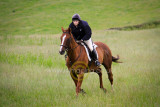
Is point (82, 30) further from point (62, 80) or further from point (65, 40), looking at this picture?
point (62, 80)

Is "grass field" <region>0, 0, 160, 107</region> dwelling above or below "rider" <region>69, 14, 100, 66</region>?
below

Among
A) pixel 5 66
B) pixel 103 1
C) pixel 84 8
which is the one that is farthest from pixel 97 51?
pixel 103 1

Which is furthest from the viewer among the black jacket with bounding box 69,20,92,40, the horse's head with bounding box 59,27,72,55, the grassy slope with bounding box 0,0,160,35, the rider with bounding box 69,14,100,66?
the grassy slope with bounding box 0,0,160,35

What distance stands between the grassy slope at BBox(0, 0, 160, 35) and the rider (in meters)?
31.5

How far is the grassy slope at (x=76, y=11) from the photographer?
39.4 m

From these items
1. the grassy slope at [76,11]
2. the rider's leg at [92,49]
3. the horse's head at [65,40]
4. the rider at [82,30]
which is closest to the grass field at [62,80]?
the rider's leg at [92,49]

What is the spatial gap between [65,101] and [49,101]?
0.51 meters

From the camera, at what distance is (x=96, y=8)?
50.8m

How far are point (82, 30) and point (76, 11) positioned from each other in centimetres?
4042

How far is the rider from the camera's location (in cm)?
623

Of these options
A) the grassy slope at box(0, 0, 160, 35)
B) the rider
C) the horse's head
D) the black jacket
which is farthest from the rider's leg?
the grassy slope at box(0, 0, 160, 35)

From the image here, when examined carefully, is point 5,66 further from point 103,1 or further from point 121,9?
point 103,1

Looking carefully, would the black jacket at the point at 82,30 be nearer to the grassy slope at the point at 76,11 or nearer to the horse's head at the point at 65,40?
the horse's head at the point at 65,40

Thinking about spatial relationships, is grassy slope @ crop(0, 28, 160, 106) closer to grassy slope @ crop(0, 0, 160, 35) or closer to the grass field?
the grass field
